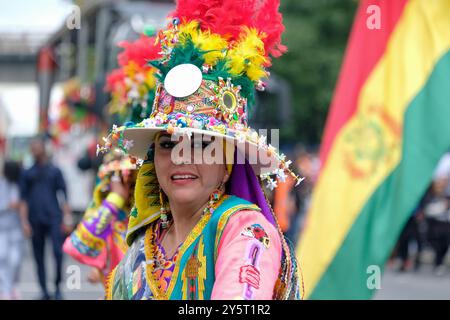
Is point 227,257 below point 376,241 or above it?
above

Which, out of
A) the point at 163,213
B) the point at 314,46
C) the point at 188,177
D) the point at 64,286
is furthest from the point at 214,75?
the point at 314,46

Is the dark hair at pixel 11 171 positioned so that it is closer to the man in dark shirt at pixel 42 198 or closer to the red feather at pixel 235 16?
the man in dark shirt at pixel 42 198

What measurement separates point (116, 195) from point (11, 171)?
5.37 meters

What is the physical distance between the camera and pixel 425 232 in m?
15.6

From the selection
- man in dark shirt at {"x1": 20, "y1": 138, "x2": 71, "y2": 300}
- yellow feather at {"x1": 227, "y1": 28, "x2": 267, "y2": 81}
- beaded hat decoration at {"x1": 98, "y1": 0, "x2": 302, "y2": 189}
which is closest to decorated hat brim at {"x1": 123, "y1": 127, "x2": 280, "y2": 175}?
beaded hat decoration at {"x1": 98, "y1": 0, "x2": 302, "y2": 189}

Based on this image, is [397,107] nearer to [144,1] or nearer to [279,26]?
[279,26]

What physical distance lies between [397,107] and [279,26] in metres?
3.28

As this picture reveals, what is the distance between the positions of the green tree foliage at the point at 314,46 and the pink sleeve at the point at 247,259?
30.0 metres

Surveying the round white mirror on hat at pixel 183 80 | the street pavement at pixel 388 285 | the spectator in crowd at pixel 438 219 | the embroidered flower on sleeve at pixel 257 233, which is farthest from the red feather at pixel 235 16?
the spectator in crowd at pixel 438 219

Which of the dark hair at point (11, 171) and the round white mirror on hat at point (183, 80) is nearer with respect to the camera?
the round white mirror on hat at point (183, 80)

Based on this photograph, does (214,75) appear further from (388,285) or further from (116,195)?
(388,285)

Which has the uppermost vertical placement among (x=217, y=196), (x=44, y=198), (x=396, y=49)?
(x=396, y=49)

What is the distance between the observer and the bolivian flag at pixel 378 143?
245 inches
